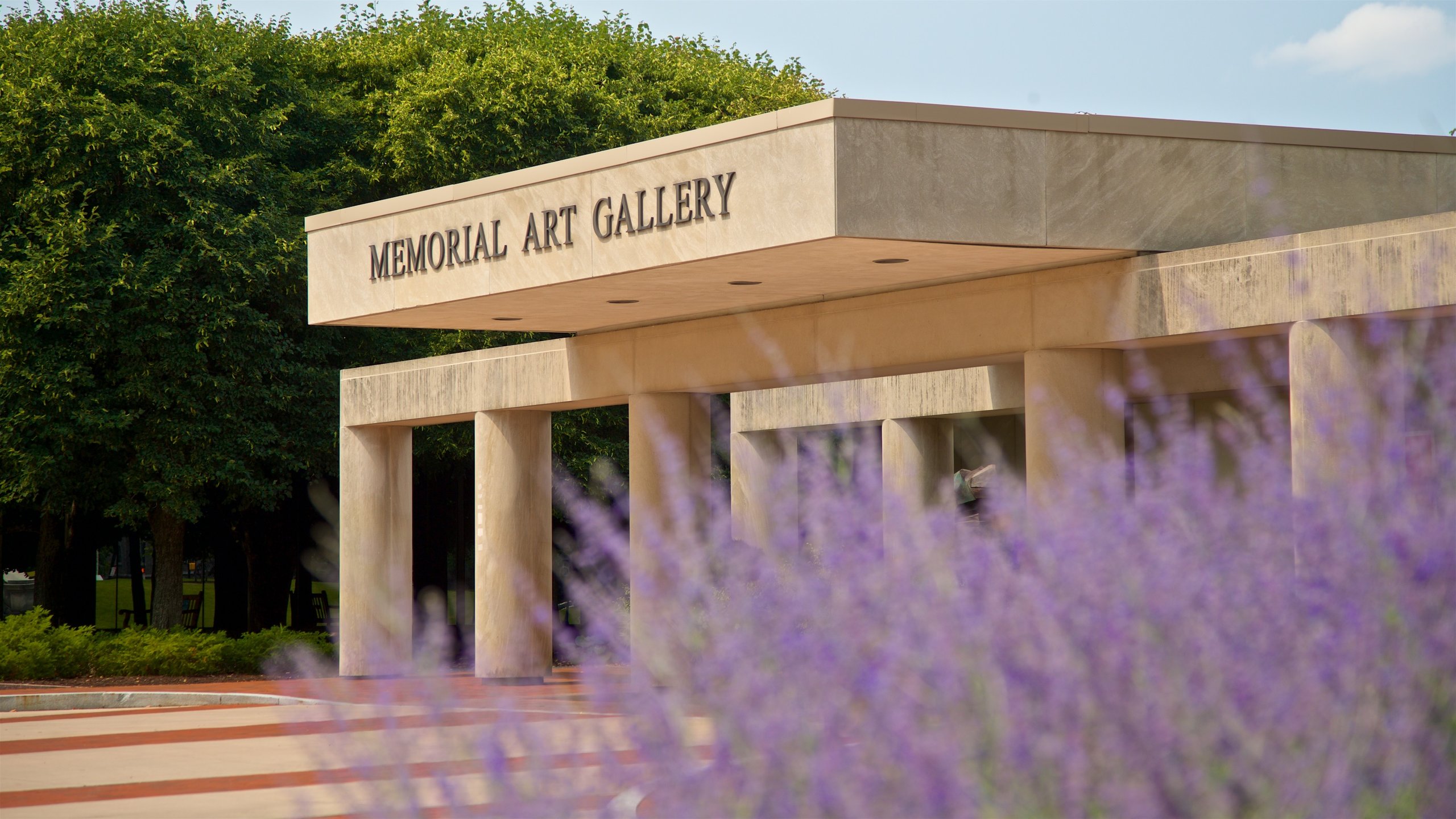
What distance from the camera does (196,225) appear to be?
80.8 feet

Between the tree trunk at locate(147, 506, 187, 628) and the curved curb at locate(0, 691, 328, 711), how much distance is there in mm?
7954

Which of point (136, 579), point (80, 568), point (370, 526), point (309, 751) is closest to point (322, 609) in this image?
point (136, 579)

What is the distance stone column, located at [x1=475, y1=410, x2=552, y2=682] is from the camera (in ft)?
62.3

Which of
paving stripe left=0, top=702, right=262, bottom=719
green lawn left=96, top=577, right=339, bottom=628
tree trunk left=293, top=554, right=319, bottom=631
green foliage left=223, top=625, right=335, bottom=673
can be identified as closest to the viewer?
paving stripe left=0, top=702, right=262, bottom=719

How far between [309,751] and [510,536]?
15.4 m

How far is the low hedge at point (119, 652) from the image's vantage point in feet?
68.2

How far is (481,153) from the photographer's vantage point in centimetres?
2750

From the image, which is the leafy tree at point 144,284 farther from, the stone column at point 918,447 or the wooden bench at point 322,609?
the stone column at point 918,447

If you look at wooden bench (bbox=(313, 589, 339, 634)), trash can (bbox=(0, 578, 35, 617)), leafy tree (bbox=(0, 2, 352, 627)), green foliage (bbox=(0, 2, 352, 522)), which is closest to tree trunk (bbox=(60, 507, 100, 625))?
wooden bench (bbox=(313, 589, 339, 634))

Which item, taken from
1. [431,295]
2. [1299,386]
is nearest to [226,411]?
[431,295]

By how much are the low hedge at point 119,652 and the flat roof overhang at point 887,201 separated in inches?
301

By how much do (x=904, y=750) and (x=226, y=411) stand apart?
2228 centimetres

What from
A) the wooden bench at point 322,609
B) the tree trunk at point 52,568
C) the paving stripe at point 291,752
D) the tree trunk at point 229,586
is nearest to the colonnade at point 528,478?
the paving stripe at point 291,752

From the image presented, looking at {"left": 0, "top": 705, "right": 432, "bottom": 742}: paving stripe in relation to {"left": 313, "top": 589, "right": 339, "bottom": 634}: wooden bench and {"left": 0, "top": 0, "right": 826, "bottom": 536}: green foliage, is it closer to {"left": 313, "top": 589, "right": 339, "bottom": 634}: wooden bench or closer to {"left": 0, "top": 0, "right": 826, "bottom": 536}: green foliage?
{"left": 0, "top": 0, "right": 826, "bottom": 536}: green foliage
